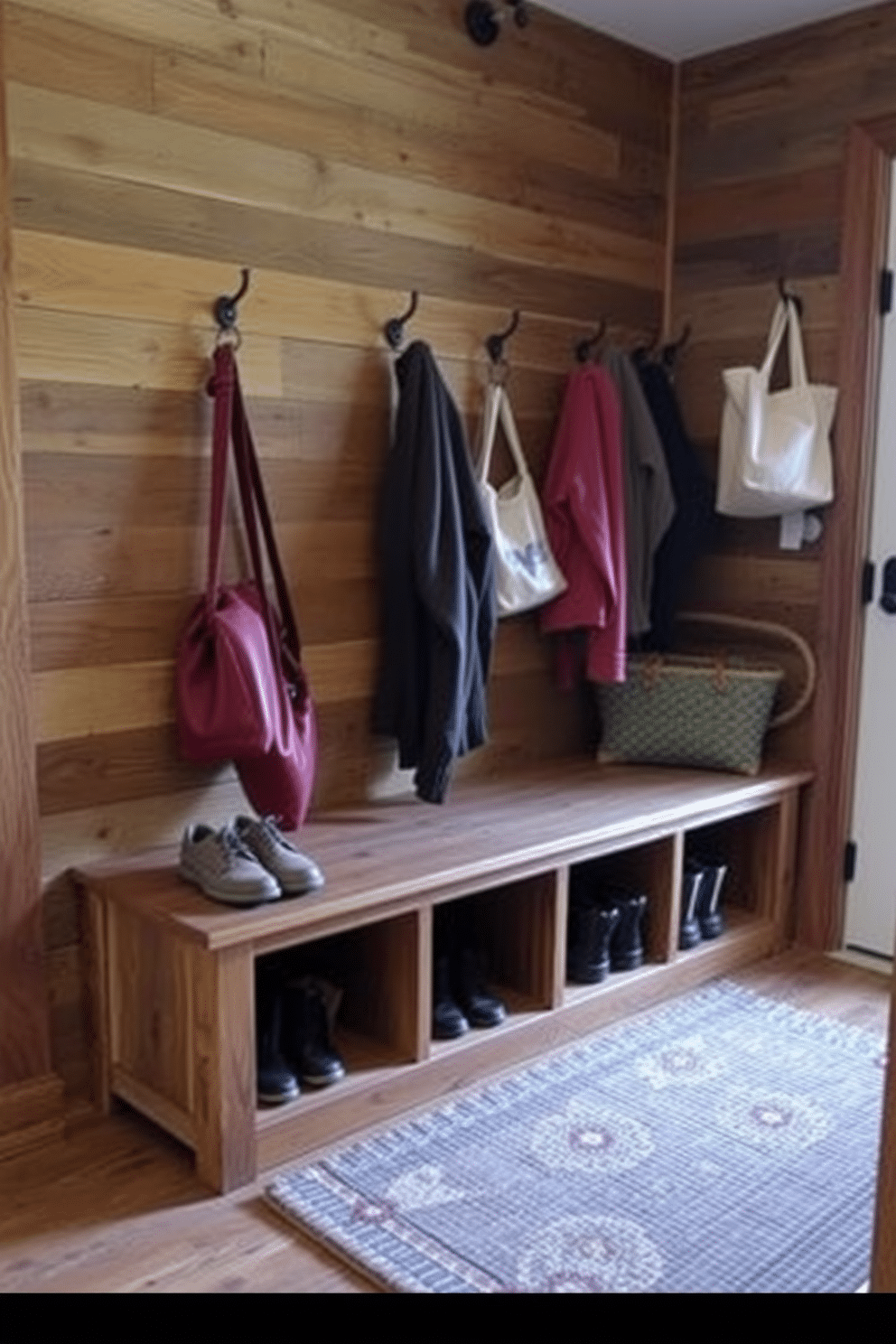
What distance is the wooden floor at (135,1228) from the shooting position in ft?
6.00

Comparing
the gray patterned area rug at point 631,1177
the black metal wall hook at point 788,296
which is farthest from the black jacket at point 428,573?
the black metal wall hook at point 788,296

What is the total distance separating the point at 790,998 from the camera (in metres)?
2.93

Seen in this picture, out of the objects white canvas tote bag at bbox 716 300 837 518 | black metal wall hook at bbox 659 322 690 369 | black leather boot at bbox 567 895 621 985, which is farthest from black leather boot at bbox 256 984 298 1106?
black metal wall hook at bbox 659 322 690 369

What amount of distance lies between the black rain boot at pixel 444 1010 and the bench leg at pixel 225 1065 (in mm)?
481

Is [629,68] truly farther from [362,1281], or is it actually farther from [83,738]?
[362,1281]

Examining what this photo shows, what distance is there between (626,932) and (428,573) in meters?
Result: 0.97

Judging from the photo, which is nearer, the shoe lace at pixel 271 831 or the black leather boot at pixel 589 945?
the shoe lace at pixel 271 831

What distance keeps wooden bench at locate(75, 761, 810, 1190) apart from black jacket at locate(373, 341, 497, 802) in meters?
0.20

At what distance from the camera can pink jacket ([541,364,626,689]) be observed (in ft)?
9.80

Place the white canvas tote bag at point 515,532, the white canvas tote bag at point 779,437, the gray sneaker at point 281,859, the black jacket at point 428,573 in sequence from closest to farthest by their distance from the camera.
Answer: the gray sneaker at point 281,859
the black jacket at point 428,573
the white canvas tote bag at point 515,532
the white canvas tote bag at point 779,437

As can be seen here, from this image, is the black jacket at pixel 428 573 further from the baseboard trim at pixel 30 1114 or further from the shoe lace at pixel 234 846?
the baseboard trim at pixel 30 1114

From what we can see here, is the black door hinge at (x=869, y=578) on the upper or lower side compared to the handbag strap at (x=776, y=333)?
lower

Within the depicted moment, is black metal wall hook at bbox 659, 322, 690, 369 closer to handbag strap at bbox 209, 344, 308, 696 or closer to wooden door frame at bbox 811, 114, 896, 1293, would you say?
wooden door frame at bbox 811, 114, 896, 1293
